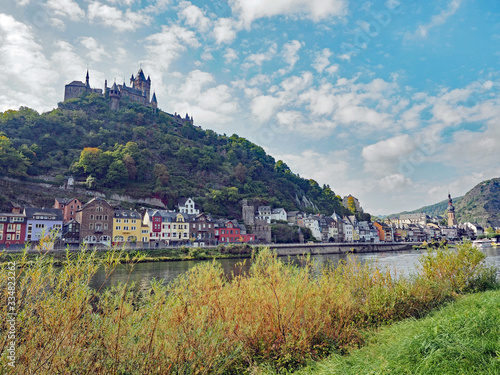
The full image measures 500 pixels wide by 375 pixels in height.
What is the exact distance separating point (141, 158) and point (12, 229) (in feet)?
144

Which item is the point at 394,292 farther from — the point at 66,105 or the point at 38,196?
the point at 66,105

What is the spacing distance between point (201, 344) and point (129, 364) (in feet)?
4.65

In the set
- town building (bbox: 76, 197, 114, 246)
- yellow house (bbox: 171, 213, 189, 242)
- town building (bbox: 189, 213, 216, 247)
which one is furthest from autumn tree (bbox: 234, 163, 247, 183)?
town building (bbox: 76, 197, 114, 246)

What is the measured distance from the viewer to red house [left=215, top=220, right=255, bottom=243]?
8012 cm

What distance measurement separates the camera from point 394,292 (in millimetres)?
11289

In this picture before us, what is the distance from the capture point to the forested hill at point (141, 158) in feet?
274

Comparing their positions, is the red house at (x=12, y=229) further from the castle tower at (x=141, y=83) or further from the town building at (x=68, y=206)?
the castle tower at (x=141, y=83)

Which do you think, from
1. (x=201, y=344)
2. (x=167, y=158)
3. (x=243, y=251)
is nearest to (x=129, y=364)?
(x=201, y=344)

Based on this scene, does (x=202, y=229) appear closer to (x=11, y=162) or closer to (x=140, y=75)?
(x=11, y=162)

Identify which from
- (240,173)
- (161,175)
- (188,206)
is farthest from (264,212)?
(161,175)

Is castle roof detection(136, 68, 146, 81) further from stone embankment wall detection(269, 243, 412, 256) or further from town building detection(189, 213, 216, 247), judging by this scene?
stone embankment wall detection(269, 243, 412, 256)

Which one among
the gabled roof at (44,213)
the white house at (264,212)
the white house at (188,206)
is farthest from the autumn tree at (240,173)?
the gabled roof at (44,213)

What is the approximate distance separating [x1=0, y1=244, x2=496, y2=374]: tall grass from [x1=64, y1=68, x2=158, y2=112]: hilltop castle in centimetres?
13254

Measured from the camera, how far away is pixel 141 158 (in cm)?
9394
